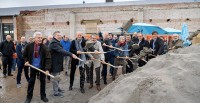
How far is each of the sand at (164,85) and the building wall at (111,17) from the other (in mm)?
21642

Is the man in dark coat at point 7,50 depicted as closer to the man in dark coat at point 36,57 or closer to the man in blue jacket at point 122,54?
the man in blue jacket at point 122,54

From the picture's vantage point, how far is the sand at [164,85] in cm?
451

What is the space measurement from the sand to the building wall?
21.6 metres

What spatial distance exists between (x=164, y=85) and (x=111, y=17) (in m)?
24.0

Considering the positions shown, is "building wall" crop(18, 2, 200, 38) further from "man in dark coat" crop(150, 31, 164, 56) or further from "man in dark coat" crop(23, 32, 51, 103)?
"man in dark coat" crop(23, 32, 51, 103)

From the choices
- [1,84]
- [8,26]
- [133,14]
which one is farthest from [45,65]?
[8,26]

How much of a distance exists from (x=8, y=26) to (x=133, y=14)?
44.8 feet

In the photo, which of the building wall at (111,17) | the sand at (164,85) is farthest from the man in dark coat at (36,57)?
the building wall at (111,17)

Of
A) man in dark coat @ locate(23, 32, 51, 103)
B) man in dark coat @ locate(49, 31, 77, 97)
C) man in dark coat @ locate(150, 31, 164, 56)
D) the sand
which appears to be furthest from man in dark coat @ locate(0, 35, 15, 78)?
the sand

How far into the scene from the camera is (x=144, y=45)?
10969mm

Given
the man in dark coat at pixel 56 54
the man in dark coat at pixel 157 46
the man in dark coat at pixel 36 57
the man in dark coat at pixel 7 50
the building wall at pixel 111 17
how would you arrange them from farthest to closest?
the building wall at pixel 111 17, the man in dark coat at pixel 7 50, the man in dark coat at pixel 157 46, the man in dark coat at pixel 56 54, the man in dark coat at pixel 36 57

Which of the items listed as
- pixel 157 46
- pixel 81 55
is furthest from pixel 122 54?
pixel 81 55

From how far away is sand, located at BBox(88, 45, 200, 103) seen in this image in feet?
14.8

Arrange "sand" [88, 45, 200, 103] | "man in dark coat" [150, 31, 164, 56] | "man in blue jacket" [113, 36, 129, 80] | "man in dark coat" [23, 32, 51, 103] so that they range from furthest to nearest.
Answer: "man in blue jacket" [113, 36, 129, 80] → "man in dark coat" [150, 31, 164, 56] → "man in dark coat" [23, 32, 51, 103] → "sand" [88, 45, 200, 103]
